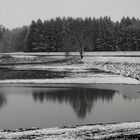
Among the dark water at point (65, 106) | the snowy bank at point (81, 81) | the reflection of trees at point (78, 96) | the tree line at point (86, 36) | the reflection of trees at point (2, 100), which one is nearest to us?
the dark water at point (65, 106)

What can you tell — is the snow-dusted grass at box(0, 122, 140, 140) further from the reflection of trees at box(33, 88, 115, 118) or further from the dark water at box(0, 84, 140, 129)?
the reflection of trees at box(33, 88, 115, 118)

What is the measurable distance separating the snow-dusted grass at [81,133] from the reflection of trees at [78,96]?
4.89 meters

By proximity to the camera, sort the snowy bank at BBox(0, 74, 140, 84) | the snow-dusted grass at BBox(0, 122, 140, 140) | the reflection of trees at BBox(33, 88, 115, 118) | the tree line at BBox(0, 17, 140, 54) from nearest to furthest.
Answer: the snow-dusted grass at BBox(0, 122, 140, 140)
the reflection of trees at BBox(33, 88, 115, 118)
the snowy bank at BBox(0, 74, 140, 84)
the tree line at BBox(0, 17, 140, 54)

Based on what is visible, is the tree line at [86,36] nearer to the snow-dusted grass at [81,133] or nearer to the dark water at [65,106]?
the dark water at [65,106]

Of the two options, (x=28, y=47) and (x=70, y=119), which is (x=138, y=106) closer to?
(x=70, y=119)

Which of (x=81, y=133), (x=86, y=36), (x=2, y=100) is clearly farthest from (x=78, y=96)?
(x=86, y=36)

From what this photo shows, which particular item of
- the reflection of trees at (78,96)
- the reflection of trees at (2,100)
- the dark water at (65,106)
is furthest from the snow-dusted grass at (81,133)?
the reflection of trees at (2,100)

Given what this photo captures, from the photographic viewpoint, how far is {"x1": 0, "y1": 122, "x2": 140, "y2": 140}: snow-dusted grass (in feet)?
45.8

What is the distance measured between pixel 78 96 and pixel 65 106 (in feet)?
15.2

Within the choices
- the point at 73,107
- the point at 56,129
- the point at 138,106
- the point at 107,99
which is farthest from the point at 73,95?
the point at 56,129

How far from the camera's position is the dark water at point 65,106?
1848cm

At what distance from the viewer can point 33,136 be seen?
1406cm

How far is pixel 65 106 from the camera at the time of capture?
22625mm

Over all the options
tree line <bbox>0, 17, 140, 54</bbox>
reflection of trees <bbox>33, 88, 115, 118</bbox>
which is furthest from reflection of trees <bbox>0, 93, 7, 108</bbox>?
tree line <bbox>0, 17, 140, 54</bbox>
